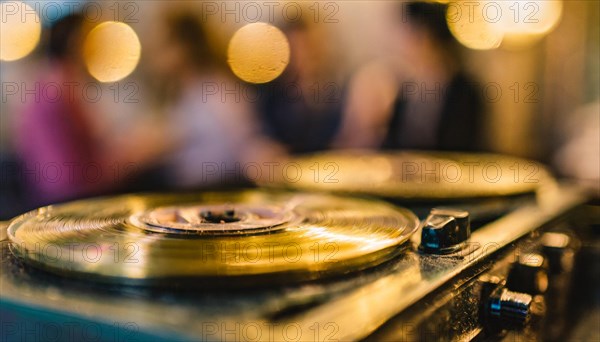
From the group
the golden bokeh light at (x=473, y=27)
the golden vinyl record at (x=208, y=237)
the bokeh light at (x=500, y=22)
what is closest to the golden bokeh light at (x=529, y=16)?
the bokeh light at (x=500, y=22)

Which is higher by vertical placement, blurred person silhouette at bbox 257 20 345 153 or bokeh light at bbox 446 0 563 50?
bokeh light at bbox 446 0 563 50

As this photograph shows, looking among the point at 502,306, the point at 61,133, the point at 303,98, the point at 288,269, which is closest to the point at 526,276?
the point at 502,306

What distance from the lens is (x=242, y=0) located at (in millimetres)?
5070

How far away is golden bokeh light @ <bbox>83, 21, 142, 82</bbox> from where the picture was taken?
4.01 m

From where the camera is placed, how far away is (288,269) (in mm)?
658

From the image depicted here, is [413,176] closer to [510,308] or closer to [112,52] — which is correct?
[510,308]

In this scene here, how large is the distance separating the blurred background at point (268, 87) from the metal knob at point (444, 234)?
3.30 feet

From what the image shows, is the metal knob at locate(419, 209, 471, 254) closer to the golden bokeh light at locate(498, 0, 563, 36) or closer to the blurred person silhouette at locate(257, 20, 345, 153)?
the blurred person silhouette at locate(257, 20, 345, 153)

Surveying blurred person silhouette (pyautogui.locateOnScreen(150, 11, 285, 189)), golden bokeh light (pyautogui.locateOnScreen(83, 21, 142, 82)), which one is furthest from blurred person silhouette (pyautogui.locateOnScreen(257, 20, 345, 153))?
golden bokeh light (pyautogui.locateOnScreen(83, 21, 142, 82))

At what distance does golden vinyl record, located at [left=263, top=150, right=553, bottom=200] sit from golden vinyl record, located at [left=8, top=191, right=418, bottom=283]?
0.63 feet

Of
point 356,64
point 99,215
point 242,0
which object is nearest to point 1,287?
point 99,215

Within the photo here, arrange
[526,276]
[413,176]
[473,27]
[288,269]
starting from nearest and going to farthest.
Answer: [288,269], [526,276], [413,176], [473,27]

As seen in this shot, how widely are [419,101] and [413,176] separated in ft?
9.05

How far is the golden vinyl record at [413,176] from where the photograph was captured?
1.24m
